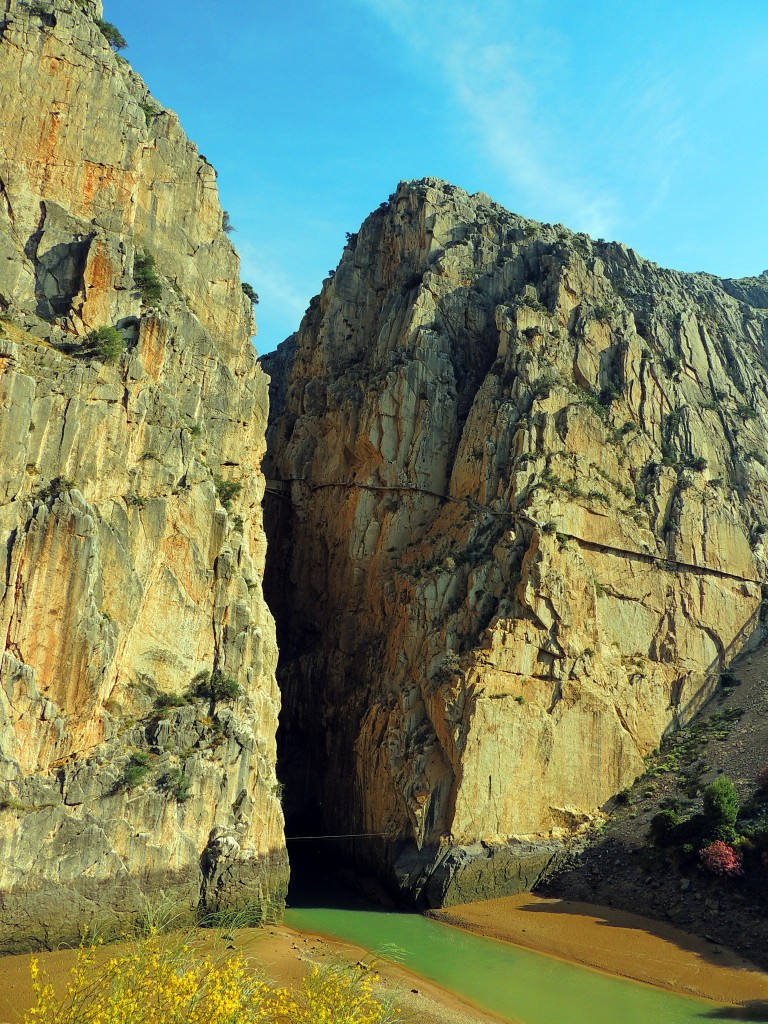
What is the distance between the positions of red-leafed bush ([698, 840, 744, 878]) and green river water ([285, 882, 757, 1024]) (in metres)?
8.17

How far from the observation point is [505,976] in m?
33.8

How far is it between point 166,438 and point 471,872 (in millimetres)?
27160

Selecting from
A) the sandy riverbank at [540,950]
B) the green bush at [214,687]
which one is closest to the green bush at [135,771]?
the green bush at [214,687]

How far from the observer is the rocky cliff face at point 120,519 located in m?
32.9

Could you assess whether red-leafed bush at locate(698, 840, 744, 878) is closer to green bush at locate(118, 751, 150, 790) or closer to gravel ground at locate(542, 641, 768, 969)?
gravel ground at locate(542, 641, 768, 969)

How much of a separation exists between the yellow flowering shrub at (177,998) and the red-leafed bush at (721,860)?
2778cm

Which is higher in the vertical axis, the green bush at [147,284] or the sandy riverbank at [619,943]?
the green bush at [147,284]

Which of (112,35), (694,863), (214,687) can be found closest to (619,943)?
(694,863)

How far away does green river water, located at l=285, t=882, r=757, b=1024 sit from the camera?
30266 millimetres

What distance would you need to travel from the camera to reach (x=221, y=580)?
1660 inches

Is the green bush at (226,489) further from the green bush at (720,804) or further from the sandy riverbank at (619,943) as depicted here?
the green bush at (720,804)

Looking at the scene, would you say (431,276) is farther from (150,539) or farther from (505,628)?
(150,539)

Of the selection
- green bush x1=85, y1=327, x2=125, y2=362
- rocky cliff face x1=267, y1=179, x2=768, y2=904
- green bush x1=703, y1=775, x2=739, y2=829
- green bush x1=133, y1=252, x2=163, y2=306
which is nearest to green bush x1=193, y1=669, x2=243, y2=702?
rocky cliff face x1=267, y1=179, x2=768, y2=904

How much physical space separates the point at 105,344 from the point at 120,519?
849cm
